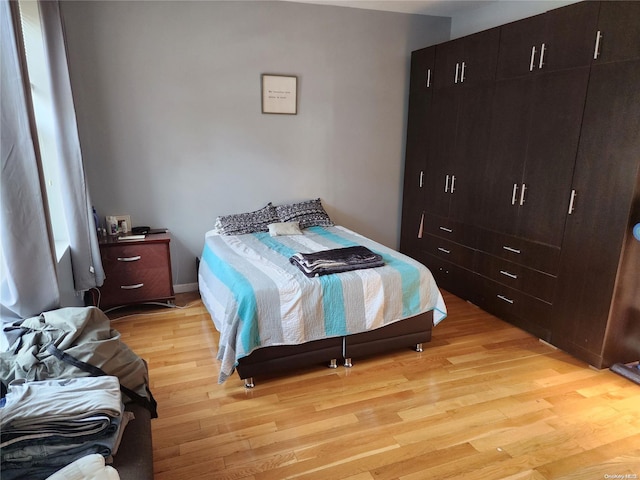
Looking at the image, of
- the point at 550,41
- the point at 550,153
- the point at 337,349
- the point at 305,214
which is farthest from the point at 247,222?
the point at 550,41

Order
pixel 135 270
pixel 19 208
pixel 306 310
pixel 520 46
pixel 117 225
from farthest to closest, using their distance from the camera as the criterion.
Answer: pixel 117 225 → pixel 135 270 → pixel 520 46 → pixel 306 310 → pixel 19 208

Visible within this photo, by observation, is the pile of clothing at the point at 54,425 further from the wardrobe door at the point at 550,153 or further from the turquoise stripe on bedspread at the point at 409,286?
the wardrobe door at the point at 550,153

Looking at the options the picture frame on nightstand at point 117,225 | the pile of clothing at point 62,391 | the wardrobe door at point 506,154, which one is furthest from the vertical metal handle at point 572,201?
the picture frame on nightstand at point 117,225

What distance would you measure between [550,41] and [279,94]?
7.21ft

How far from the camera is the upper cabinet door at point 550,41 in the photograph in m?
2.53

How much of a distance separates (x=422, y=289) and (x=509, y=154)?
4.33ft

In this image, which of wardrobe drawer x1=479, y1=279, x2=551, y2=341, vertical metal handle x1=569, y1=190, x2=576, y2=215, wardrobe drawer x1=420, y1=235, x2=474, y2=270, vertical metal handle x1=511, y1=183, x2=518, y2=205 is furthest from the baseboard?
vertical metal handle x1=569, y1=190, x2=576, y2=215

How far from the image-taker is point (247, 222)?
3.72 m

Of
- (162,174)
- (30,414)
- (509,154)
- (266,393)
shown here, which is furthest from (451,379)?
(162,174)

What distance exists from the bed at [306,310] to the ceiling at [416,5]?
231cm

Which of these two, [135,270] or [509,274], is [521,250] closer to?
[509,274]

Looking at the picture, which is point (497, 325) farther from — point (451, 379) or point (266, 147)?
point (266, 147)

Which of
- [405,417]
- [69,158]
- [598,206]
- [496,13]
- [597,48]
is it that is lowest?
[405,417]

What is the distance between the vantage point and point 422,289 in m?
2.72
